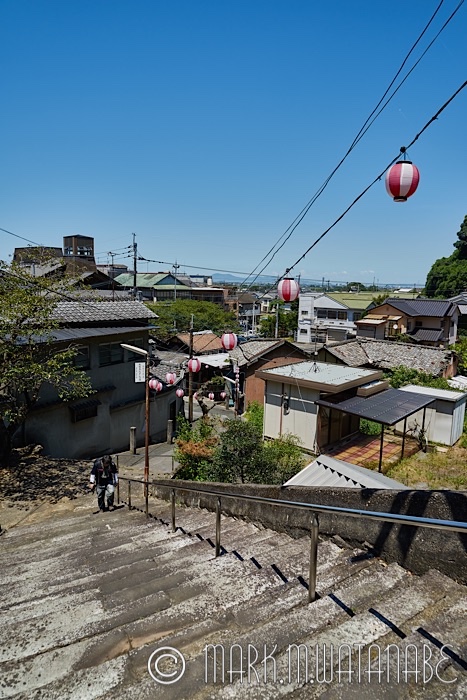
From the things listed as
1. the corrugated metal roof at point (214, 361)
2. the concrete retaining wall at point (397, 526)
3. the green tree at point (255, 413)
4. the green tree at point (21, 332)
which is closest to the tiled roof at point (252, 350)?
the corrugated metal roof at point (214, 361)

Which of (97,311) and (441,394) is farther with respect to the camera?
(441,394)

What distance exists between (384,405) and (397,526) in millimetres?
13154

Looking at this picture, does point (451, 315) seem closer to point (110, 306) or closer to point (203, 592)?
point (110, 306)

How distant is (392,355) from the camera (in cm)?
2909

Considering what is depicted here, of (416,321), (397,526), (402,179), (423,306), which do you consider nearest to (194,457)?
(397,526)

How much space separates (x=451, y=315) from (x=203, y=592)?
41506 mm

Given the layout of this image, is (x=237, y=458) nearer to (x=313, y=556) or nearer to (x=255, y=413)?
(x=313, y=556)

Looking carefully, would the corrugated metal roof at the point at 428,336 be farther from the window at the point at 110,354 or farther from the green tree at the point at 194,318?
the window at the point at 110,354

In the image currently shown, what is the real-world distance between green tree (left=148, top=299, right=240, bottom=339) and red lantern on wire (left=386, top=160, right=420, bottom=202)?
38133 mm

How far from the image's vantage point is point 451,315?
3947 centimetres

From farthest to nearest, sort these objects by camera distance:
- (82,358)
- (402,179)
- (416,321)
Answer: (416,321), (82,358), (402,179)

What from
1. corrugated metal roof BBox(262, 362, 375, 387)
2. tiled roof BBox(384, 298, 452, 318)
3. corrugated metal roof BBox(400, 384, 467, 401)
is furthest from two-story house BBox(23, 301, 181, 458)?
tiled roof BBox(384, 298, 452, 318)

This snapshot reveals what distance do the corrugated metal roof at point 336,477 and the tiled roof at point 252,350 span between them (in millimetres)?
16358

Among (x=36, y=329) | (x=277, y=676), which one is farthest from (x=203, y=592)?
(x=36, y=329)
